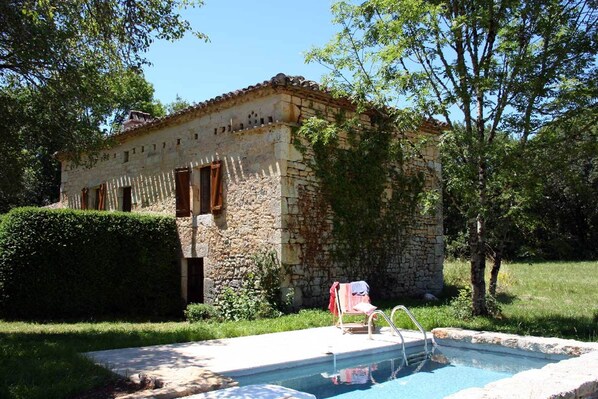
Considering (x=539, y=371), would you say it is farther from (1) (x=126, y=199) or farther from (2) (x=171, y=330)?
(1) (x=126, y=199)

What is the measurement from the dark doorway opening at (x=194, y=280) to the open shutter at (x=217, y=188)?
170 cm

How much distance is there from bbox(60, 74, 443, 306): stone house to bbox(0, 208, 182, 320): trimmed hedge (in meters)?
0.63

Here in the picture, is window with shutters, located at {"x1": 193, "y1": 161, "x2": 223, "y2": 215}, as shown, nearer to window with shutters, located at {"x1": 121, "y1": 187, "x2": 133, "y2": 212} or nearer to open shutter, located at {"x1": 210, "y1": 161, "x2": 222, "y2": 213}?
open shutter, located at {"x1": 210, "y1": 161, "x2": 222, "y2": 213}

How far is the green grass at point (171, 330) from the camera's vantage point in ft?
14.9

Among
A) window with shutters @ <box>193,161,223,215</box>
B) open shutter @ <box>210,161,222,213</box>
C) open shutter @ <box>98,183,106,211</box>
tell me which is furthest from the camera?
open shutter @ <box>98,183,106,211</box>

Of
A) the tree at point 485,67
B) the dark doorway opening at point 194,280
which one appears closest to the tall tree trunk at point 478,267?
the tree at point 485,67

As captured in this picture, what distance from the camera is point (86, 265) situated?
10898 millimetres

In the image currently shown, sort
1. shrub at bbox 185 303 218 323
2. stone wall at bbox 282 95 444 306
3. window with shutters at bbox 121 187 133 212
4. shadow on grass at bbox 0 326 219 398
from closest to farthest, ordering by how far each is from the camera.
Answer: shadow on grass at bbox 0 326 219 398
stone wall at bbox 282 95 444 306
shrub at bbox 185 303 218 323
window with shutters at bbox 121 187 133 212

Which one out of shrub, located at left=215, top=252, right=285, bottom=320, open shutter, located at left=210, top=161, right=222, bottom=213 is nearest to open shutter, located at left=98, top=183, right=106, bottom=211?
open shutter, located at left=210, top=161, right=222, bottom=213

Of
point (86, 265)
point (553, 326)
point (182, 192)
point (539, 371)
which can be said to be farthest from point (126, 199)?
point (539, 371)

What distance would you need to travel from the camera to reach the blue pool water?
520cm

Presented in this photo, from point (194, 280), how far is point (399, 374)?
755 cm

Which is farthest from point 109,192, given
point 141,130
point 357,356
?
point 357,356

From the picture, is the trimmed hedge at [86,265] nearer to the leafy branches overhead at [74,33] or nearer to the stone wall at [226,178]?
the stone wall at [226,178]
